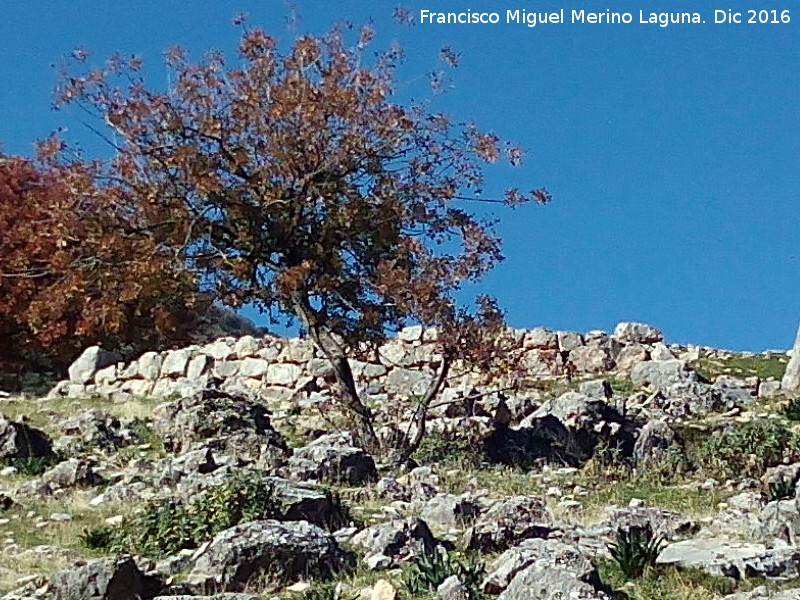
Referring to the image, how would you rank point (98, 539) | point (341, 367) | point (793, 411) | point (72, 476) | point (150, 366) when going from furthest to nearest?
point (150, 366) → point (793, 411) → point (341, 367) → point (72, 476) → point (98, 539)

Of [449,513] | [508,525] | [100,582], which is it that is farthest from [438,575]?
[449,513]

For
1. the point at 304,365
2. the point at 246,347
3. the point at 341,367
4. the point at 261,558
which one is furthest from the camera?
the point at 246,347

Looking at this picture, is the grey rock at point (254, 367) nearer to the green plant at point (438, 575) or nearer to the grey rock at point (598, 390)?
the grey rock at point (598, 390)

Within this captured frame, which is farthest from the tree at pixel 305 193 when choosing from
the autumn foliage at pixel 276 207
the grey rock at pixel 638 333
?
the grey rock at pixel 638 333

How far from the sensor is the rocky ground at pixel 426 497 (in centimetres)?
795

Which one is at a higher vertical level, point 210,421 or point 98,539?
point 210,421

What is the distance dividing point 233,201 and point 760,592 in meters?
9.96

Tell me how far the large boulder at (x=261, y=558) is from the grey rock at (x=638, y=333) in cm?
1651

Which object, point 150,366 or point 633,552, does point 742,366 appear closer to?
point 150,366

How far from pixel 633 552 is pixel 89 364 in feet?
60.9

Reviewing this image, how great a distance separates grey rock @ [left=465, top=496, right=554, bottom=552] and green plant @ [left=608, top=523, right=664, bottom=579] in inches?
30.4

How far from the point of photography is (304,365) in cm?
2317

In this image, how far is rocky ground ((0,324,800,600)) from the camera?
7949 mm

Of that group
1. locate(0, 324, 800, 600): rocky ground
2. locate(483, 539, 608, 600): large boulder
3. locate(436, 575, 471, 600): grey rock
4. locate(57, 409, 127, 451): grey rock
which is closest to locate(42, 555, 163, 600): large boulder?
locate(0, 324, 800, 600): rocky ground
